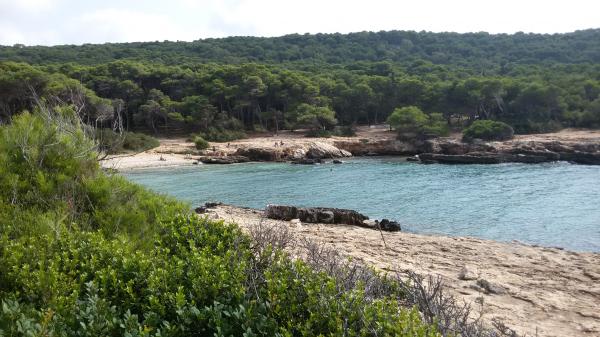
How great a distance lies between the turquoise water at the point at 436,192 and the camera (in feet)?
51.0

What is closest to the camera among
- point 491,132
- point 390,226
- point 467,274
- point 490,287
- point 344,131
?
point 490,287

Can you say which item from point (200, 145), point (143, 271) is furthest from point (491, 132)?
point (143, 271)

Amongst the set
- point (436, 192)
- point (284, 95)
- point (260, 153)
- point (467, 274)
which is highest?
point (284, 95)

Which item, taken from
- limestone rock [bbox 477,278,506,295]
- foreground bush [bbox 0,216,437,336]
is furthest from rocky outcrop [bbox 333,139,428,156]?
foreground bush [bbox 0,216,437,336]

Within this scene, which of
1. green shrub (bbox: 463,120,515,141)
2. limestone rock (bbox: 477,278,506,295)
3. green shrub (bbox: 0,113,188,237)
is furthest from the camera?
green shrub (bbox: 463,120,515,141)

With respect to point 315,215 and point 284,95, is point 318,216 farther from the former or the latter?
point 284,95

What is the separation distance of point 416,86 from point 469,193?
3215cm

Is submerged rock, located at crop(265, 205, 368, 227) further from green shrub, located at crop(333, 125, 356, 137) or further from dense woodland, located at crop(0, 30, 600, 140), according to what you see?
green shrub, located at crop(333, 125, 356, 137)

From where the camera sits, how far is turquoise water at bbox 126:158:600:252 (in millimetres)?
15547

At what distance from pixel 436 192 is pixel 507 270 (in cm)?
1294

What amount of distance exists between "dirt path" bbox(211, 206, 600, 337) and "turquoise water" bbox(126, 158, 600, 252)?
2640mm

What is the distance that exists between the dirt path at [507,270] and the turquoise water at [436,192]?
8.66ft

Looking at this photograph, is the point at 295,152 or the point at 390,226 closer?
the point at 390,226

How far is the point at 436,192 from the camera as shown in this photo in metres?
22.5
